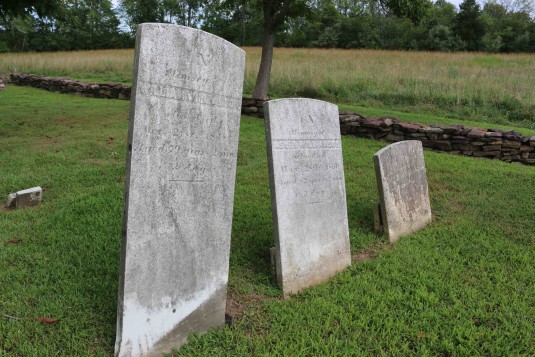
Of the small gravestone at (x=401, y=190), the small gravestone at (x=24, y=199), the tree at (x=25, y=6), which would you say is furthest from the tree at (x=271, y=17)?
the small gravestone at (x=24, y=199)

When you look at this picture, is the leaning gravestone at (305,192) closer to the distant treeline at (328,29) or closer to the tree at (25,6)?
the tree at (25,6)

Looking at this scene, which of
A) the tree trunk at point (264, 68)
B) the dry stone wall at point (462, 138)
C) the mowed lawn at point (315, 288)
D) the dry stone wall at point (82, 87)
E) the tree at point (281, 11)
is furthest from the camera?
the dry stone wall at point (82, 87)

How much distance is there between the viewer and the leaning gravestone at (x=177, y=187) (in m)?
2.43

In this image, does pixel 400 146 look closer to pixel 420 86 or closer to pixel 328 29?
pixel 420 86

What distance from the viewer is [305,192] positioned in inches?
143

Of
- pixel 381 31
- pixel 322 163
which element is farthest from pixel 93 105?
pixel 381 31

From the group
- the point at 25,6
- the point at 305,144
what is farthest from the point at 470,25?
the point at 305,144

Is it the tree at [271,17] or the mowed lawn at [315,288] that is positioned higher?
the tree at [271,17]

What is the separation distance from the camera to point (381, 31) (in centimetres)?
4578

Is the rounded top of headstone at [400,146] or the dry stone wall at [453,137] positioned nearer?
the rounded top of headstone at [400,146]

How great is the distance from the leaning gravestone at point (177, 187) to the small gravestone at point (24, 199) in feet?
10.4

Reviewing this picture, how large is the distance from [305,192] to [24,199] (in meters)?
3.44

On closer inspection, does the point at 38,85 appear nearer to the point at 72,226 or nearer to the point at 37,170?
the point at 37,170

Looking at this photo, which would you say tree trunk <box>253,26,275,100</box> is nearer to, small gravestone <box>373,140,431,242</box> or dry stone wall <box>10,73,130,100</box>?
dry stone wall <box>10,73,130,100</box>
